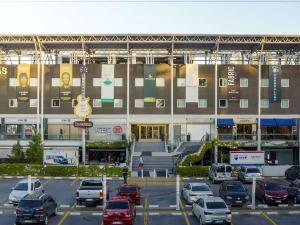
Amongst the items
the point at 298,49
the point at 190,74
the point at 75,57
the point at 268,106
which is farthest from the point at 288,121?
the point at 75,57

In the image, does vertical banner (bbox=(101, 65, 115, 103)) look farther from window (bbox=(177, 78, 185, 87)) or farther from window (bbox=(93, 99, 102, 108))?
window (bbox=(177, 78, 185, 87))

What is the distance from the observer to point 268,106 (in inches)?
2886

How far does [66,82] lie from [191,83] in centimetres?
1742

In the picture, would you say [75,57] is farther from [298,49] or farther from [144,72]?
[298,49]

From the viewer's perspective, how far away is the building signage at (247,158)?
5781 cm

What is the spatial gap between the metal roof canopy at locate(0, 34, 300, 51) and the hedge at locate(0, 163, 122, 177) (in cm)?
1918

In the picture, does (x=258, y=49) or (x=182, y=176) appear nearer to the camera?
(x=182, y=176)

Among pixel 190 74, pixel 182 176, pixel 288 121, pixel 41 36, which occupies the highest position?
pixel 41 36

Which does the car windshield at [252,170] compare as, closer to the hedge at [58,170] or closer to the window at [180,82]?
the hedge at [58,170]

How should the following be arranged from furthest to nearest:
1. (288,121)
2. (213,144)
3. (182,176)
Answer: (288,121), (213,144), (182,176)

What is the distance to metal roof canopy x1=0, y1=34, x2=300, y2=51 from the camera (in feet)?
226

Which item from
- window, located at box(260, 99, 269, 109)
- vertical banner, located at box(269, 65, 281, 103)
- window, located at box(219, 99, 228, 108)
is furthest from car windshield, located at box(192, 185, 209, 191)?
vertical banner, located at box(269, 65, 281, 103)

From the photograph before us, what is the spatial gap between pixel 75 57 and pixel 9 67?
9404mm

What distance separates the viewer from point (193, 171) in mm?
56188
